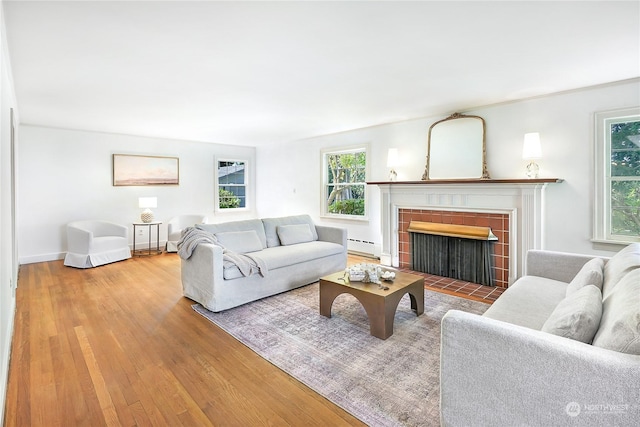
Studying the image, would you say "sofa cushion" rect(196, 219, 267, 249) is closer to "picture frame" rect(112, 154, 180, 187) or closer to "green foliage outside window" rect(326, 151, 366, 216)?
"green foliage outside window" rect(326, 151, 366, 216)

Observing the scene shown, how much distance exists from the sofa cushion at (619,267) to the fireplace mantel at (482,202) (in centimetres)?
163

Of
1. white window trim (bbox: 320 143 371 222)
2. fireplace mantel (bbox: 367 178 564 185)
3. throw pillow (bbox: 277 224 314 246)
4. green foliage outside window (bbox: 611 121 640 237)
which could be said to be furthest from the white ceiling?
throw pillow (bbox: 277 224 314 246)

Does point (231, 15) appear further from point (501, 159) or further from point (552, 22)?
point (501, 159)

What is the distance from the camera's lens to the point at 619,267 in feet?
6.31

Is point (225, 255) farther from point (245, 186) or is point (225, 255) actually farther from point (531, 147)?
point (245, 186)

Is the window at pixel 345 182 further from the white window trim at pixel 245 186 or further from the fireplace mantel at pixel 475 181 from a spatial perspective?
the white window trim at pixel 245 186

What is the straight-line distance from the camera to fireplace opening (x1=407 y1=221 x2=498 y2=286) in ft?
13.6

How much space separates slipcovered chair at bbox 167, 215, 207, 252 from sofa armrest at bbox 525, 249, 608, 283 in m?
5.54

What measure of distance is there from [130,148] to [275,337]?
529 cm

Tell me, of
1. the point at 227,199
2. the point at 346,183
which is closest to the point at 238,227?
the point at 346,183

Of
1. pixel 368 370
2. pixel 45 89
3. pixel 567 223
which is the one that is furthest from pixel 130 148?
pixel 567 223

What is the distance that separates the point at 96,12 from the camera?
204 centimetres

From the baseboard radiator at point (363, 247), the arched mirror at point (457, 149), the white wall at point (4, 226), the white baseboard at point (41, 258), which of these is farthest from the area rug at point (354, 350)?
the white baseboard at point (41, 258)

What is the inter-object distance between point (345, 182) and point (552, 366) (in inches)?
204
